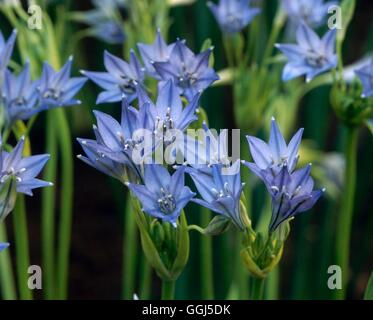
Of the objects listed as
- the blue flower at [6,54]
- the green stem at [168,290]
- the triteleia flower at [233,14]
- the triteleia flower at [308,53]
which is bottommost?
the green stem at [168,290]

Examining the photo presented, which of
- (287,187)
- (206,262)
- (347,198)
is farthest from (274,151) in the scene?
(206,262)

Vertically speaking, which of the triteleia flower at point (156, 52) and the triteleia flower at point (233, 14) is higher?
the triteleia flower at point (233, 14)

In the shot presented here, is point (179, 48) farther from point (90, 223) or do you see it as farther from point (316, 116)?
point (90, 223)

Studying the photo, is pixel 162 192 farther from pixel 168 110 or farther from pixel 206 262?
pixel 206 262

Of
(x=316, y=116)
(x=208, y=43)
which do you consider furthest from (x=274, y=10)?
(x=208, y=43)

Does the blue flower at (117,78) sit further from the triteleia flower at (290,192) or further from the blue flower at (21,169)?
the triteleia flower at (290,192)

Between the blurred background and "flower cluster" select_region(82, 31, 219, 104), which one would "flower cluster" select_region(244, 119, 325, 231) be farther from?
the blurred background

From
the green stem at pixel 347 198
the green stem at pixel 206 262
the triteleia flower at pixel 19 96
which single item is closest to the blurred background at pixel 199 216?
the green stem at pixel 206 262
